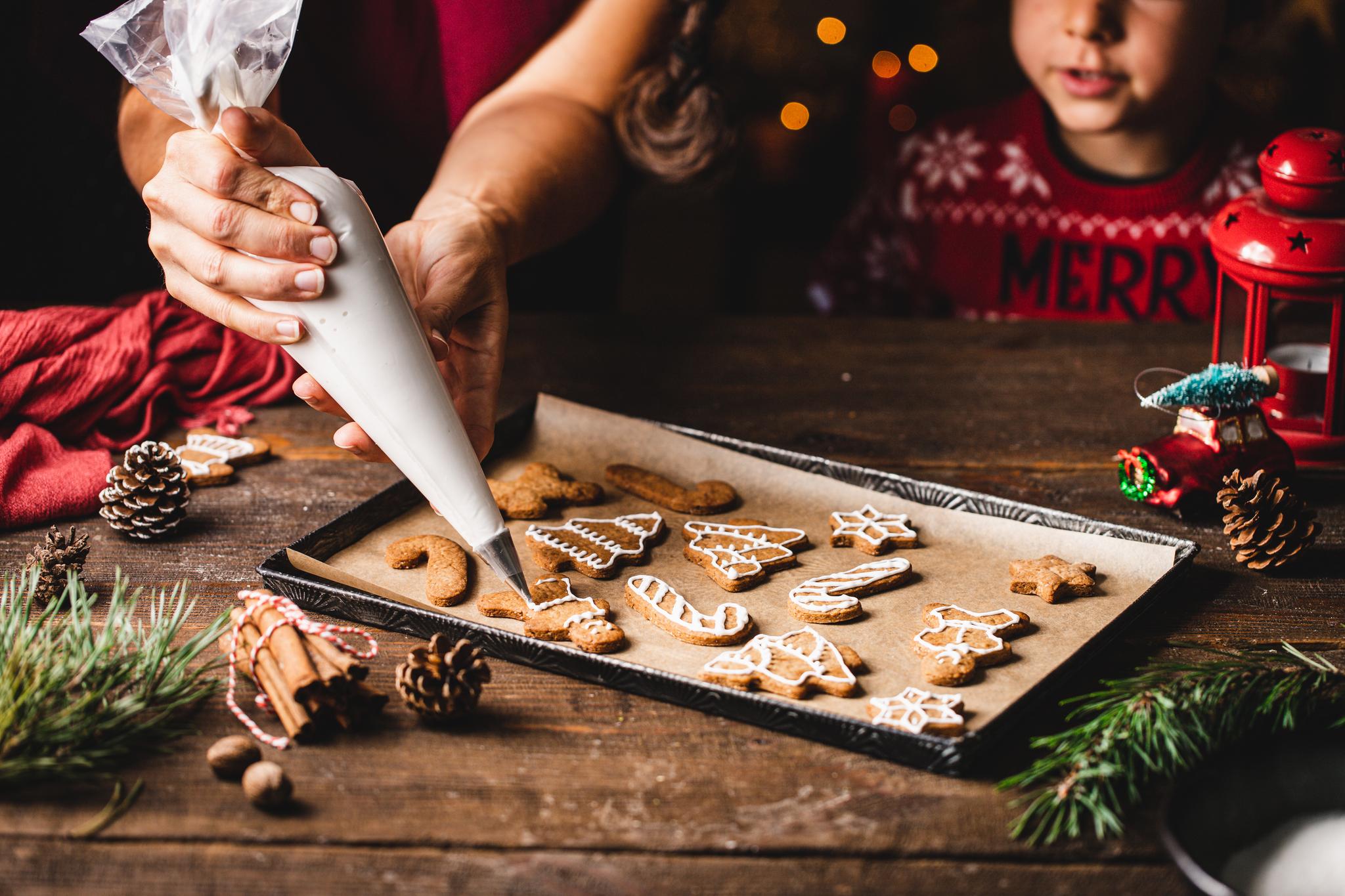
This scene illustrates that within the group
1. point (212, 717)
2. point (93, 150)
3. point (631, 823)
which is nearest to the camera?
point (631, 823)

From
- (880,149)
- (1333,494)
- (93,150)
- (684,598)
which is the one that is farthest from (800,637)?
(880,149)

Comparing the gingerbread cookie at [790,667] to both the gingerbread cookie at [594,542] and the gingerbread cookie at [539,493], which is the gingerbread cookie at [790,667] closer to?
the gingerbread cookie at [594,542]

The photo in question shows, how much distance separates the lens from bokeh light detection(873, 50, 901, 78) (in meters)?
3.43

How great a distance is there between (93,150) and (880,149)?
80.6 inches

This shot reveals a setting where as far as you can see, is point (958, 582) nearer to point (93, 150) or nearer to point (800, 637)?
point (800, 637)

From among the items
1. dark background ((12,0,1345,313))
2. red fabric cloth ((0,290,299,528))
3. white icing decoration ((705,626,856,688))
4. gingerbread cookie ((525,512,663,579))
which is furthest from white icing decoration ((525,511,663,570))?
dark background ((12,0,1345,313))

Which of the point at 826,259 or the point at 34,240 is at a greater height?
the point at 34,240

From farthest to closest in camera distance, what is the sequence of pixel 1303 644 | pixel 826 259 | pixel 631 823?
1. pixel 826 259
2. pixel 1303 644
3. pixel 631 823

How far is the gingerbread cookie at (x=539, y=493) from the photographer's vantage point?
129cm

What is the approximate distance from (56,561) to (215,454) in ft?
1.08

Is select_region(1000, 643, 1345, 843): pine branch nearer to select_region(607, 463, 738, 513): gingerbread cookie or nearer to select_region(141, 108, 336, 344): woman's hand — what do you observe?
select_region(607, 463, 738, 513): gingerbread cookie

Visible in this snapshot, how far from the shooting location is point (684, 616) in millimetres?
1068

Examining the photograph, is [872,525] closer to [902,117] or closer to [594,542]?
[594,542]

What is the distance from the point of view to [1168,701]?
2.87 feet
